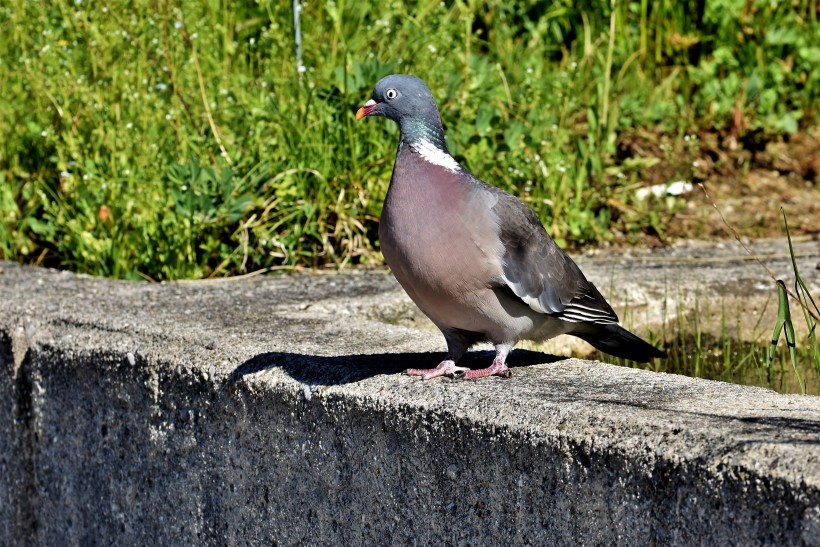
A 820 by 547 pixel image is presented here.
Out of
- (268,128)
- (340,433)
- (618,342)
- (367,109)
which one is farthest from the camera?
(268,128)

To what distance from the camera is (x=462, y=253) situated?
2.66 m

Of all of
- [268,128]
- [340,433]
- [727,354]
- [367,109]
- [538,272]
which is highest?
[367,109]

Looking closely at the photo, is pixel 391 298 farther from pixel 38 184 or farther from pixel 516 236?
pixel 38 184

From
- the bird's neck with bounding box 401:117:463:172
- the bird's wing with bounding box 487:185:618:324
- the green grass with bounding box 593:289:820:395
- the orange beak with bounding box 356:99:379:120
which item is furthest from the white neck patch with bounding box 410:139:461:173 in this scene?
the green grass with bounding box 593:289:820:395

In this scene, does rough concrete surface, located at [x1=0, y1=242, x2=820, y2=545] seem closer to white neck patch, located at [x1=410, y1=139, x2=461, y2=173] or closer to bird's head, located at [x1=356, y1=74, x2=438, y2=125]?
white neck patch, located at [x1=410, y1=139, x2=461, y2=173]

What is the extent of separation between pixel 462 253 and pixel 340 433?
18.8 inches

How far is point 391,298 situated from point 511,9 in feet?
9.96

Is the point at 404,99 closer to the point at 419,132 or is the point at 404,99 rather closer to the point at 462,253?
the point at 419,132

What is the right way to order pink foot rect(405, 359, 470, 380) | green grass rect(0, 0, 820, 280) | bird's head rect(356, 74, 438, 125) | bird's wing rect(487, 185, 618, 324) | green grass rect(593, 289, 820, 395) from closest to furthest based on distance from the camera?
pink foot rect(405, 359, 470, 380) < bird's wing rect(487, 185, 618, 324) < bird's head rect(356, 74, 438, 125) < green grass rect(593, 289, 820, 395) < green grass rect(0, 0, 820, 280)

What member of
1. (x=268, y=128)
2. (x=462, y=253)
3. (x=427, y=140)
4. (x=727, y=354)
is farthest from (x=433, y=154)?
(x=268, y=128)

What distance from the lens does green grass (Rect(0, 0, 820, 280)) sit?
4562 mm

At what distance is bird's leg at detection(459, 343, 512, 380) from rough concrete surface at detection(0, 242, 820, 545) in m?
0.06

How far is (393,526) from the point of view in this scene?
8.18 ft

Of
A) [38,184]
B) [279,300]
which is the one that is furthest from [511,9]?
[279,300]
